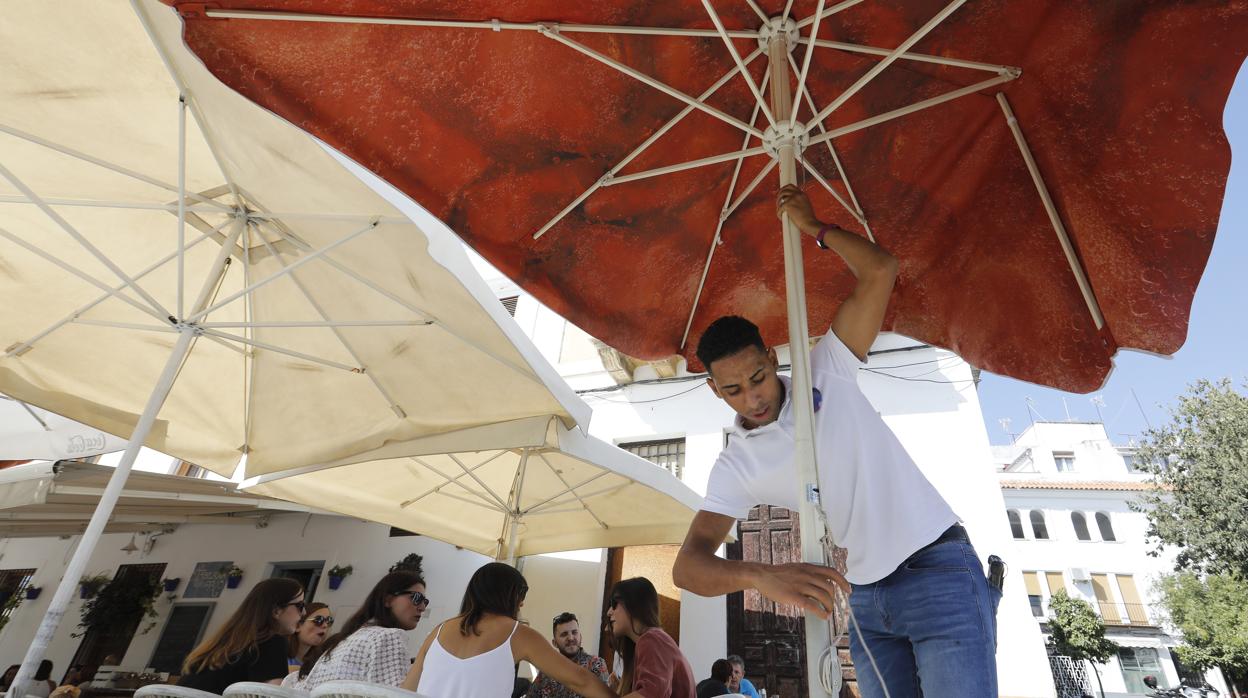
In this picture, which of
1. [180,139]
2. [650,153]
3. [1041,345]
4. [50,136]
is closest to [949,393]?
[1041,345]

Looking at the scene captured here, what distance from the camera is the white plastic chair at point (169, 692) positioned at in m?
2.51

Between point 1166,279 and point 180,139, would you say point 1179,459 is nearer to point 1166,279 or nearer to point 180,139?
point 1166,279

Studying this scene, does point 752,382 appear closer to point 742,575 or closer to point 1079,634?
point 742,575

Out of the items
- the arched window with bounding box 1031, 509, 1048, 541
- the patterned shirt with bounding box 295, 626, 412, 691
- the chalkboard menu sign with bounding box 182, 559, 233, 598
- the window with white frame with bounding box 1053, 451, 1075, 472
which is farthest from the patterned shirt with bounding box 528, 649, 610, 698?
the window with white frame with bounding box 1053, 451, 1075, 472

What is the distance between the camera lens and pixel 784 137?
2.13m

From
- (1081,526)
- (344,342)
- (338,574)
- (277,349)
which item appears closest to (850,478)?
(277,349)

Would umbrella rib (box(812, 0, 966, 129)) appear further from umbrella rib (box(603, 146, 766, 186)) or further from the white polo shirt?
the white polo shirt

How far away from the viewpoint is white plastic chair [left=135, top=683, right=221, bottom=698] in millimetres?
2512

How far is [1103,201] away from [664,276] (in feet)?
5.70

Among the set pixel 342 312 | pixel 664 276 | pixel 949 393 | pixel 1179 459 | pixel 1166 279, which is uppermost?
pixel 1179 459

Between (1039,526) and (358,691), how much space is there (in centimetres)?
4415

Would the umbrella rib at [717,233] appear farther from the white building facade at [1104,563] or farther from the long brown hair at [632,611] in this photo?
the white building facade at [1104,563]

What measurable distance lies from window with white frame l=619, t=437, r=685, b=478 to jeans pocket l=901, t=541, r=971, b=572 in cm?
825

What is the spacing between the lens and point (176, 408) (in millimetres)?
5086
